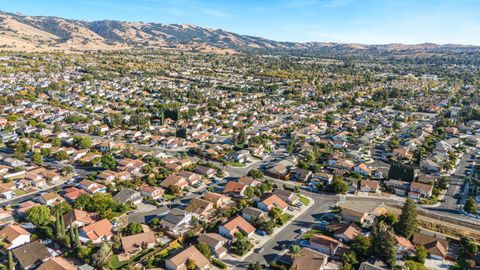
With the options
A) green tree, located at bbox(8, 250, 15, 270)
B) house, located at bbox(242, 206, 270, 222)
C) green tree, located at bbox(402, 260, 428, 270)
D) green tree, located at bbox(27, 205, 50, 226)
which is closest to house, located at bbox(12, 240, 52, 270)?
green tree, located at bbox(8, 250, 15, 270)

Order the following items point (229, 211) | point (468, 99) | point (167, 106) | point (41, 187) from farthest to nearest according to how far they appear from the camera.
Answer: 1. point (468, 99)
2. point (167, 106)
3. point (41, 187)
4. point (229, 211)

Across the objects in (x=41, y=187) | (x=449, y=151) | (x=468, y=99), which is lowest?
(x=41, y=187)

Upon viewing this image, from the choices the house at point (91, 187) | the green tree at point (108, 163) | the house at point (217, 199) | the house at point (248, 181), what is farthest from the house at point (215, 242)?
the green tree at point (108, 163)

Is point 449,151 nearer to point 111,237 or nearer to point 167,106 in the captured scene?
point 111,237

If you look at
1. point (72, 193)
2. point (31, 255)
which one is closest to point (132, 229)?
point (31, 255)

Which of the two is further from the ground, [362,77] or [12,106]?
[362,77]

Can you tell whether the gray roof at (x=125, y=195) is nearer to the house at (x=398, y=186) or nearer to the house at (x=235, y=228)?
the house at (x=235, y=228)

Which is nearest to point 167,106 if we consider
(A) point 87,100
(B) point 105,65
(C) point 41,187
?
(A) point 87,100

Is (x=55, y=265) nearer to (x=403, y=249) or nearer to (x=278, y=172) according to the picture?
(x=403, y=249)
